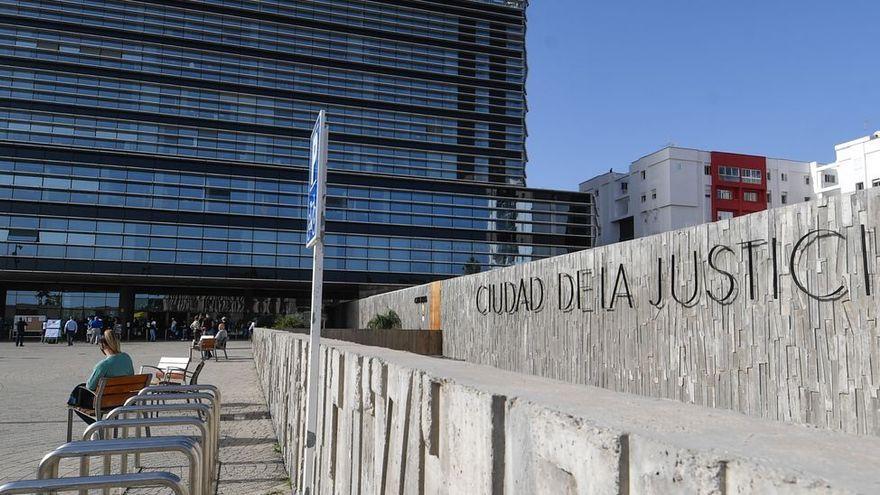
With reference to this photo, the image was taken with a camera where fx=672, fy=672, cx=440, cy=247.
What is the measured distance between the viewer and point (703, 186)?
223 ft

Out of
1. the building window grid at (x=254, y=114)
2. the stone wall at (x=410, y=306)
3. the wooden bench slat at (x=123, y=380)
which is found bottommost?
the wooden bench slat at (x=123, y=380)

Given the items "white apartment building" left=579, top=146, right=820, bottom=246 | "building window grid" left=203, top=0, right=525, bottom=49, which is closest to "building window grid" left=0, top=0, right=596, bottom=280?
"building window grid" left=203, top=0, right=525, bottom=49

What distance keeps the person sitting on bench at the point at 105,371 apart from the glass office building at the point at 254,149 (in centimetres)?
4102

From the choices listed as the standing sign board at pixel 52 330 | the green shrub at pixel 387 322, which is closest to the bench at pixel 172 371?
the green shrub at pixel 387 322

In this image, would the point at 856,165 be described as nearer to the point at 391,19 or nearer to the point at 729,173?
the point at 729,173

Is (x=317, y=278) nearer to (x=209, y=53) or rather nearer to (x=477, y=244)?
(x=477, y=244)

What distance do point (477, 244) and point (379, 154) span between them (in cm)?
1291

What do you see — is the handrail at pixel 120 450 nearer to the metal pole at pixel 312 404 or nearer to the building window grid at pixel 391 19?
the metal pole at pixel 312 404

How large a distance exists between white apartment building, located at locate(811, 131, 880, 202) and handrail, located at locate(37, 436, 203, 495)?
6487 centimetres

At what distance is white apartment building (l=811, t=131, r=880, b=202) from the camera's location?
60.7 metres

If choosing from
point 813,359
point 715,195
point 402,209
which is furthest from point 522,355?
point 715,195

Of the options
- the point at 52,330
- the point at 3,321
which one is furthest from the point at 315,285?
the point at 3,321

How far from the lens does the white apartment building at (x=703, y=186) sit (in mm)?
67125

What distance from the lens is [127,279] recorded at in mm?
46531
